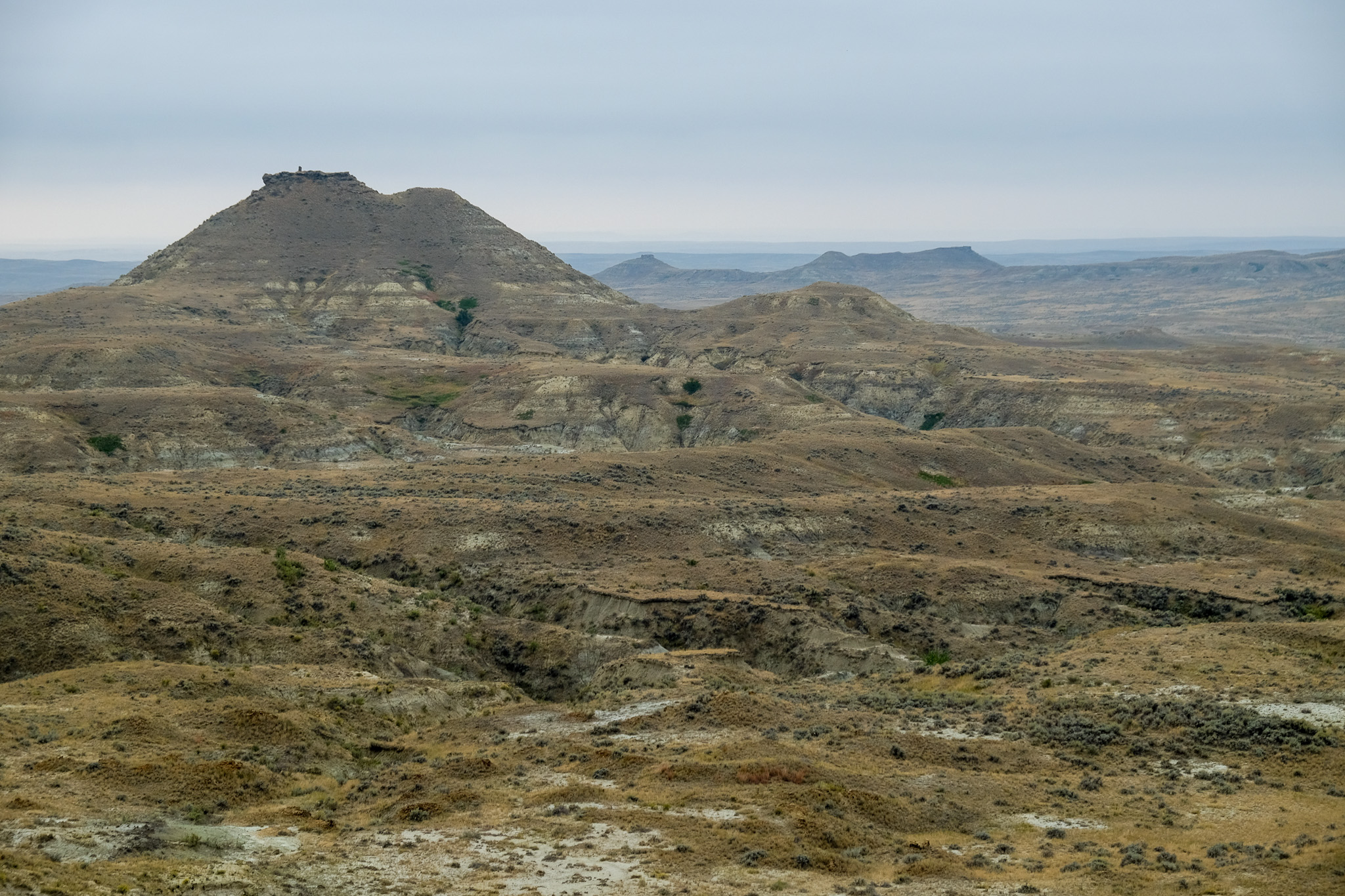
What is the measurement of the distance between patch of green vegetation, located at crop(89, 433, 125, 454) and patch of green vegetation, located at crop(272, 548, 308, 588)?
46.1m

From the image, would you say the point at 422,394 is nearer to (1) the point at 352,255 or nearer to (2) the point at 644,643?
(1) the point at 352,255

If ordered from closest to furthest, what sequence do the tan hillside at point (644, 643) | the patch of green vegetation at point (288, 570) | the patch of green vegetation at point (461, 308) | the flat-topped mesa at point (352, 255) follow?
the tan hillside at point (644, 643), the patch of green vegetation at point (288, 570), the patch of green vegetation at point (461, 308), the flat-topped mesa at point (352, 255)

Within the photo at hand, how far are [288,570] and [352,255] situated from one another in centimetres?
13746

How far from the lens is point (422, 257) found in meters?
181

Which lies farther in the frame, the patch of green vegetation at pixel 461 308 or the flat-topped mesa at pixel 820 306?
the flat-topped mesa at pixel 820 306

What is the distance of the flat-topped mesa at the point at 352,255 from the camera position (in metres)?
163

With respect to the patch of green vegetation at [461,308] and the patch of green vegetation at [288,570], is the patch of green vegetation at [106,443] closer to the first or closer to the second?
the patch of green vegetation at [288,570]

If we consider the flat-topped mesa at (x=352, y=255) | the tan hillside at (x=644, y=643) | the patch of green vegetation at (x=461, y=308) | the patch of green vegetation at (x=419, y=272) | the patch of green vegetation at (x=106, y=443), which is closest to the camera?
the tan hillside at (x=644, y=643)

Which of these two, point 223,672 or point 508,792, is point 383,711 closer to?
point 223,672

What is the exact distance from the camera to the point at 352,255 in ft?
570

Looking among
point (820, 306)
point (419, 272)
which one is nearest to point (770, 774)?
point (820, 306)

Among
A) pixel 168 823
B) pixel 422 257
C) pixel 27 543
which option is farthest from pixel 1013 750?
pixel 422 257

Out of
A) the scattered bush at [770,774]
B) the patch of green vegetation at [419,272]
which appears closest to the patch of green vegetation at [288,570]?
the scattered bush at [770,774]

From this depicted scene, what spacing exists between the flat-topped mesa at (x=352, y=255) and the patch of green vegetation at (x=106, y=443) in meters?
68.8
